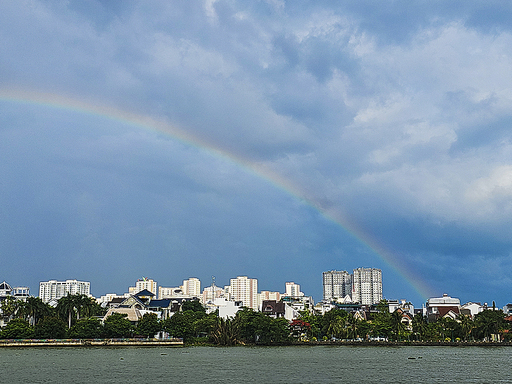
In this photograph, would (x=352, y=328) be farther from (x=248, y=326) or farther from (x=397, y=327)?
(x=248, y=326)

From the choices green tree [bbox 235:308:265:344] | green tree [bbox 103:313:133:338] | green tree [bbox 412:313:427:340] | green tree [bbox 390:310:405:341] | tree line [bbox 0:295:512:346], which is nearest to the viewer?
tree line [bbox 0:295:512:346]

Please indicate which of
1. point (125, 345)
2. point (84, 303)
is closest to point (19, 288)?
point (84, 303)

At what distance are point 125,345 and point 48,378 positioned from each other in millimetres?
38634

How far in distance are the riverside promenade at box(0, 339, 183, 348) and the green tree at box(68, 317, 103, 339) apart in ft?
2.62

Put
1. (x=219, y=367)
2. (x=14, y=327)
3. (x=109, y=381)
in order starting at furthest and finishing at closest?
(x=14, y=327)
(x=219, y=367)
(x=109, y=381)

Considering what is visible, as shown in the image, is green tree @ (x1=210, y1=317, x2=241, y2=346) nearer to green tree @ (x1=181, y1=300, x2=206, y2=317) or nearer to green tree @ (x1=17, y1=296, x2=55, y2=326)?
green tree @ (x1=17, y1=296, x2=55, y2=326)

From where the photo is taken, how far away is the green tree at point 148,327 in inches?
3039

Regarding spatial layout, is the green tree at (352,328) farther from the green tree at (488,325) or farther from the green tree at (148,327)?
the green tree at (148,327)

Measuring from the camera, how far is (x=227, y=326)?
Answer: 79.7m

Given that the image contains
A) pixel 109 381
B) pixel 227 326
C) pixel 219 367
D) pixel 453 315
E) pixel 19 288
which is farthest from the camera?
pixel 19 288

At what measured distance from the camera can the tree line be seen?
74.7 m

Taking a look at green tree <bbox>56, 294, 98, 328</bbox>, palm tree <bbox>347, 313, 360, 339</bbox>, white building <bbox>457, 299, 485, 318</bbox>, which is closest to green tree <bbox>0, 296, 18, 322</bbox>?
green tree <bbox>56, 294, 98, 328</bbox>

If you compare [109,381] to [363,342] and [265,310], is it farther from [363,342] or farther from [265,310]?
[265,310]

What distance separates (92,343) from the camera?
7375cm
